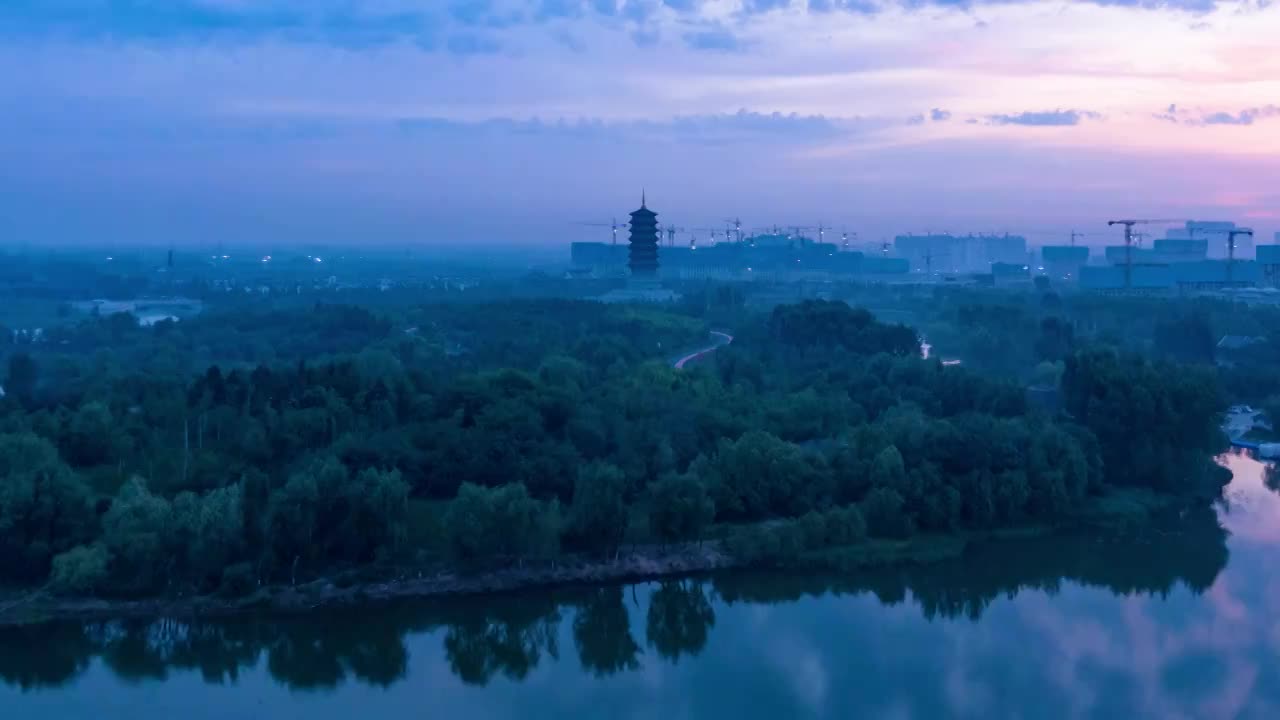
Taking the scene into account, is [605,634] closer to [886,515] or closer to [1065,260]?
[886,515]

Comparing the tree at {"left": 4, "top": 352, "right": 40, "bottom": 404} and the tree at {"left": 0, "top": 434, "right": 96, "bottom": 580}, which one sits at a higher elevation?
the tree at {"left": 4, "top": 352, "right": 40, "bottom": 404}

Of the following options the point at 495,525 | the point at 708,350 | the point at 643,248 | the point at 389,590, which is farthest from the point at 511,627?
the point at 643,248

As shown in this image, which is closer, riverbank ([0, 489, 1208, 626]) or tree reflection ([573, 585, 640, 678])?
tree reflection ([573, 585, 640, 678])

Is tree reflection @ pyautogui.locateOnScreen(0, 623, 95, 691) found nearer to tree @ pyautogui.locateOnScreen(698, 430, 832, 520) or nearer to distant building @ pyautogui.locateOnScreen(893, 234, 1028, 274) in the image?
tree @ pyautogui.locateOnScreen(698, 430, 832, 520)

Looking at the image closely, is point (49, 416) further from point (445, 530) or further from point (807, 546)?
point (807, 546)

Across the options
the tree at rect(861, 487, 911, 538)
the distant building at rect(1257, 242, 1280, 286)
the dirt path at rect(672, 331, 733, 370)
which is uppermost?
the distant building at rect(1257, 242, 1280, 286)

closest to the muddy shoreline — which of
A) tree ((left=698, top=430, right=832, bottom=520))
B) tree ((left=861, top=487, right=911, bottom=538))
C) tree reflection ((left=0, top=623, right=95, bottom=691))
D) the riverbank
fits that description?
the riverbank

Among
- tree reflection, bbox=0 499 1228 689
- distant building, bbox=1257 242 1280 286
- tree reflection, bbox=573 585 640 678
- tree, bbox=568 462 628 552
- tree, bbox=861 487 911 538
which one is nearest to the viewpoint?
tree reflection, bbox=0 499 1228 689

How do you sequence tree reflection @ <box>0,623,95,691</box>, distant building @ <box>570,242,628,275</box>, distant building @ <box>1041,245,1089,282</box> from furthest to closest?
distant building @ <box>570,242,628,275</box> → distant building @ <box>1041,245,1089,282</box> → tree reflection @ <box>0,623,95,691</box>
